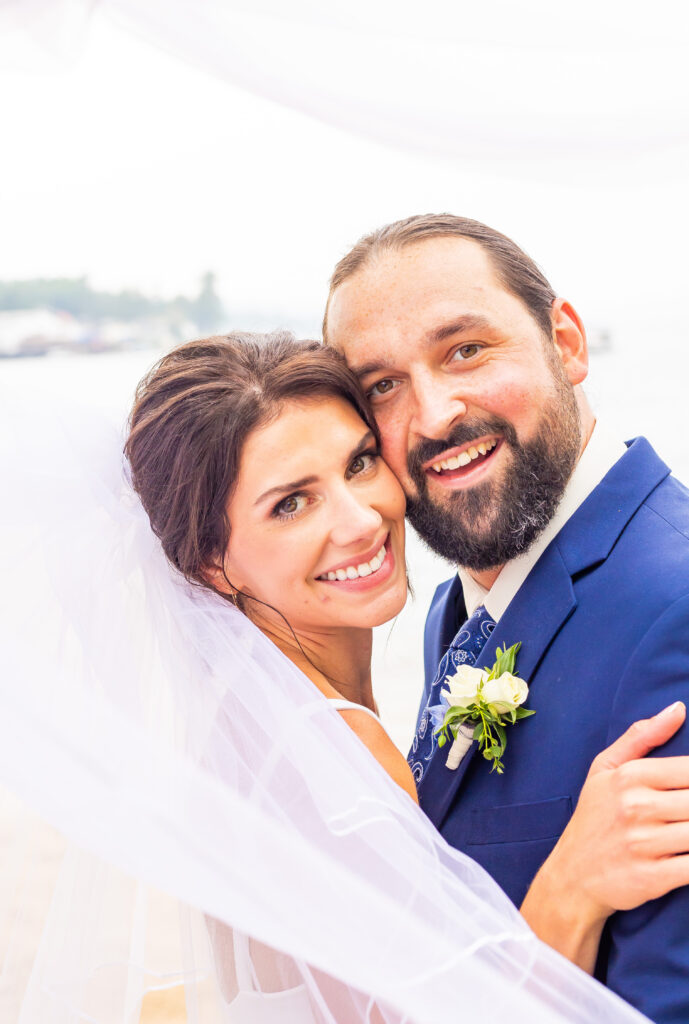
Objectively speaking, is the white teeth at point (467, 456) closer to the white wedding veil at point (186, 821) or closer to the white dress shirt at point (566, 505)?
the white dress shirt at point (566, 505)

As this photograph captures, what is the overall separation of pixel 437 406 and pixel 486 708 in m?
0.66

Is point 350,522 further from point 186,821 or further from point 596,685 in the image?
point 186,821

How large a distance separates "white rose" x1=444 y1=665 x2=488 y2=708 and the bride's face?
0.27m

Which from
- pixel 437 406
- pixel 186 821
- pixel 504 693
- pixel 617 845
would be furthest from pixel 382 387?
pixel 186 821

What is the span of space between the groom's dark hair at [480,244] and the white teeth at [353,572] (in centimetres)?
66

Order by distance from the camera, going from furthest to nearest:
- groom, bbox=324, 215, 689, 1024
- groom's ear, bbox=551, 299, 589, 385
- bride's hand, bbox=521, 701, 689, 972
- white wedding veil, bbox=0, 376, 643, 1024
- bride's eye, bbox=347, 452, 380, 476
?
groom's ear, bbox=551, 299, 589, 385 → bride's eye, bbox=347, 452, 380, 476 → groom, bbox=324, 215, 689, 1024 → bride's hand, bbox=521, 701, 689, 972 → white wedding veil, bbox=0, 376, 643, 1024

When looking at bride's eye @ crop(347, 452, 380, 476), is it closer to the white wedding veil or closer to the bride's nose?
the bride's nose

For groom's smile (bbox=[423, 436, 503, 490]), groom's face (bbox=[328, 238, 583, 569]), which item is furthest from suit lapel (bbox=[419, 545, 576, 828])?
groom's smile (bbox=[423, 436, 503, 490])

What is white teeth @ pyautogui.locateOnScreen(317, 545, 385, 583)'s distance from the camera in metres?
2.24

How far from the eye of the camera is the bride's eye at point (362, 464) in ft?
7.50

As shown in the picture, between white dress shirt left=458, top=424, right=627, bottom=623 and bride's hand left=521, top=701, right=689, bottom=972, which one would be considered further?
white dress shirt left=458, top=424, right=627, bottom=623

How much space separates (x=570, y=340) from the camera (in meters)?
2.44

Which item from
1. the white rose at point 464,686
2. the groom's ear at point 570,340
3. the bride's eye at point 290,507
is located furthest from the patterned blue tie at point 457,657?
the groom's ear at point 570,340

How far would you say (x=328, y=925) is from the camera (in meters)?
1.25
